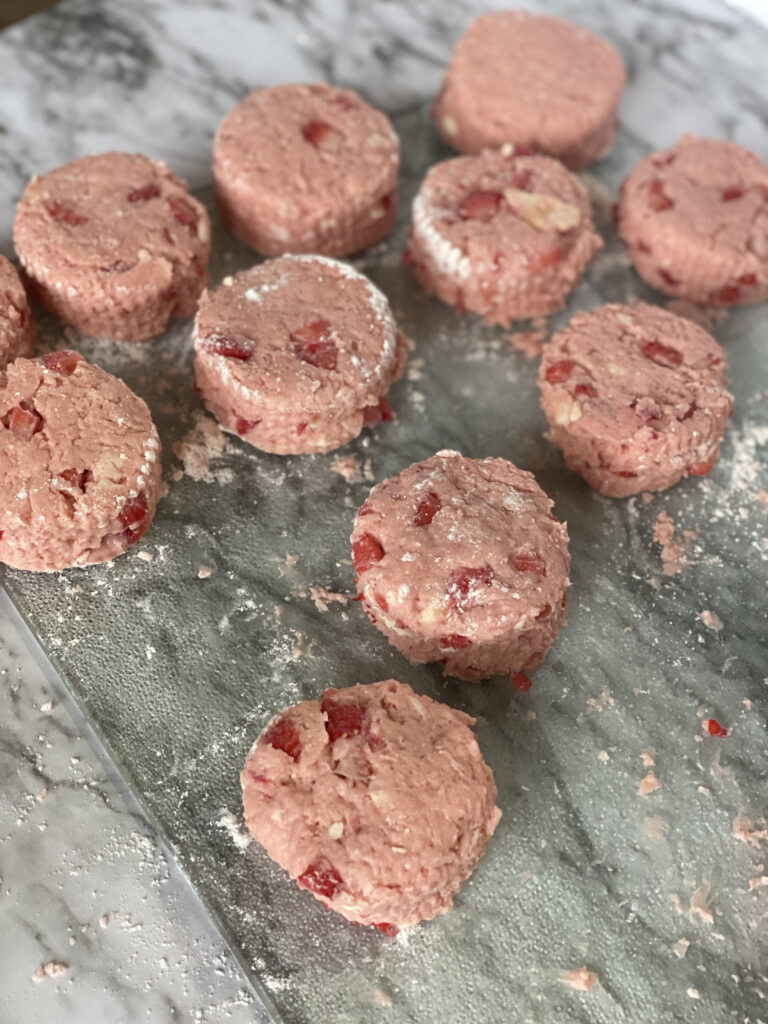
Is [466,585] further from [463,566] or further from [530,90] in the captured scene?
[530,90]

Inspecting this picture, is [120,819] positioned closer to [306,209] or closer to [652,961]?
[652,961]

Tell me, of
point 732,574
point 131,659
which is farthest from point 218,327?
point 732,574

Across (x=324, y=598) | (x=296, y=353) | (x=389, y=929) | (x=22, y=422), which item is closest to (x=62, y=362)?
(x=22, y=422)

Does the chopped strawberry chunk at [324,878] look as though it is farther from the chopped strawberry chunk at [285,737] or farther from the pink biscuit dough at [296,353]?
the pink biscuit dough at [296,353]

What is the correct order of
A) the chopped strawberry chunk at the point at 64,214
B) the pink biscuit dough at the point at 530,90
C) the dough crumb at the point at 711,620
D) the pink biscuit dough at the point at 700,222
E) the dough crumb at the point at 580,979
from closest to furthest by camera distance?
the dough crumb at the point at 580,979 < the dough crumb at the point at 711,620 < the chopped strawberry chunk at the point at 64,214 < the pink biscuit dough at the point at 700,222 < the pink biscuit dough at the point at 530,90

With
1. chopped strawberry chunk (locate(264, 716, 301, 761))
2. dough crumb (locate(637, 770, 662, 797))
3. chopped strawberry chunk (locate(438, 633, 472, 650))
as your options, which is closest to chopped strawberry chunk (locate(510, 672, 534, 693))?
chopped strawberry chunk (locate(438, 633, 472, 650))

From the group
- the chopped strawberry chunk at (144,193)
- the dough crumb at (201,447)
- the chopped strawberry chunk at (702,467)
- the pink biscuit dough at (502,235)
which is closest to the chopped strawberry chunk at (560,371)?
the pink biscuit dough at (502,235)

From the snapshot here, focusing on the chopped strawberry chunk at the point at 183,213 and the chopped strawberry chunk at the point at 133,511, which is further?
the chopped strawberry chunk at the point at 183,213

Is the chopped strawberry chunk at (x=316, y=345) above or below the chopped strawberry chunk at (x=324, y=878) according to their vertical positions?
above
